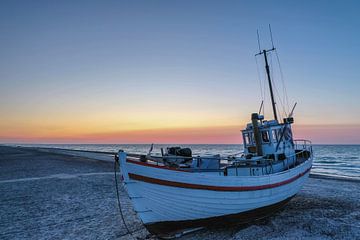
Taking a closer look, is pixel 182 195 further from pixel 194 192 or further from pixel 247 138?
pixel 247 138

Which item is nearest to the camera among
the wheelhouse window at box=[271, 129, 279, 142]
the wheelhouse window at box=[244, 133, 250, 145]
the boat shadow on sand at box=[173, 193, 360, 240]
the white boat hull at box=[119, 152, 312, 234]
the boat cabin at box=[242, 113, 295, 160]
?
the white boat hull at box=[119, 152, 312, 234]

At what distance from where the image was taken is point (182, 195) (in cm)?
723

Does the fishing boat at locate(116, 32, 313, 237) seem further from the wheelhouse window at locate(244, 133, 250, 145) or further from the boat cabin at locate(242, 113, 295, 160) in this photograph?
the wheelhouse window at locate(244, 133, 250, 145)

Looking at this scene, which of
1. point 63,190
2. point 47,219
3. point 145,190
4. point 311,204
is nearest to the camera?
point 145,190

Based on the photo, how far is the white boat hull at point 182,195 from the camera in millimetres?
7043

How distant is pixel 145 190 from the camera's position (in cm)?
709

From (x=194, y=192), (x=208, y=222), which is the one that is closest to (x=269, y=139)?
(x=208, y=222)

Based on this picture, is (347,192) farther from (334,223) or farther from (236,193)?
(236,193)

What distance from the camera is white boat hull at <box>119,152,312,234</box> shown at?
7043 mm

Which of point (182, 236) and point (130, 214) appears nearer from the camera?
point (182, 236)

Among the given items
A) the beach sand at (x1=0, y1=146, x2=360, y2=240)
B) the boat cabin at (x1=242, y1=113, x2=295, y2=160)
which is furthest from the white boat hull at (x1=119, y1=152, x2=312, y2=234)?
the boat cabin at (x1=242, y1=113, x2=295, y2=160)

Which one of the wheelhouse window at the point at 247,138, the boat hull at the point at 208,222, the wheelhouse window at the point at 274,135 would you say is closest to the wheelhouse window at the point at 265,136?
the wheelhouse window at the point at 274,135

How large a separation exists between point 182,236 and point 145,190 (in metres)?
2.14

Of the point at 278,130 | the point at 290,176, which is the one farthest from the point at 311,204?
the point at 278,130
